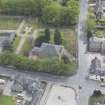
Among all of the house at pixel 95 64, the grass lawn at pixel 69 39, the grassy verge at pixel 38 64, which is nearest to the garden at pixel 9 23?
the grass lawn at pixel 69 39

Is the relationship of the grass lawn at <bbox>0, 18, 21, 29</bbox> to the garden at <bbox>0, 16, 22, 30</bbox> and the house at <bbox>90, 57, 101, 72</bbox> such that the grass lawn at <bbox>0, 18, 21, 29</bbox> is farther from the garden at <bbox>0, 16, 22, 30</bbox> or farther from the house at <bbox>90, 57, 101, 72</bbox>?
the house at <bbox>90, 57, 101, 72</bbox>

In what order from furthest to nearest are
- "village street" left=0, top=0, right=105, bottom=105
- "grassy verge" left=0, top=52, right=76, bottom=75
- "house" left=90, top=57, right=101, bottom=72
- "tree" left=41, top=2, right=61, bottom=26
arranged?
"tree" left=41, top=2, right=61, bottom=26
"house" left=90, top=57, right=101, bottom=72
"grassy verge" left=0, top=52, right=76, bottom=75
"village street" left=0, top=0, right=105, bottom=105

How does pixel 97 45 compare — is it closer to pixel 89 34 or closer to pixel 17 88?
pixel 89 34

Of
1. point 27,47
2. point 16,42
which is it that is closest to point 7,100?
point 27,47

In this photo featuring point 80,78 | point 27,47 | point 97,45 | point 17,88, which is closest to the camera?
point 17,88

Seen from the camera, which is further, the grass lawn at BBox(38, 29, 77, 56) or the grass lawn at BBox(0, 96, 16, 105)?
the grass lawn at BBox(38, 29, 77, 56)

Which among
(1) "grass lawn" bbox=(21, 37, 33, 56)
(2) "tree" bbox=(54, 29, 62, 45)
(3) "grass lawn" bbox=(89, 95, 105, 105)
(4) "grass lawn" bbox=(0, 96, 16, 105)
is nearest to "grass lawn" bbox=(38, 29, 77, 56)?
(2) "tree" bbox=(54, 29, 62, 45)

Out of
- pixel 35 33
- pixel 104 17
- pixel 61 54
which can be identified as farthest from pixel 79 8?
pixel 61 54
